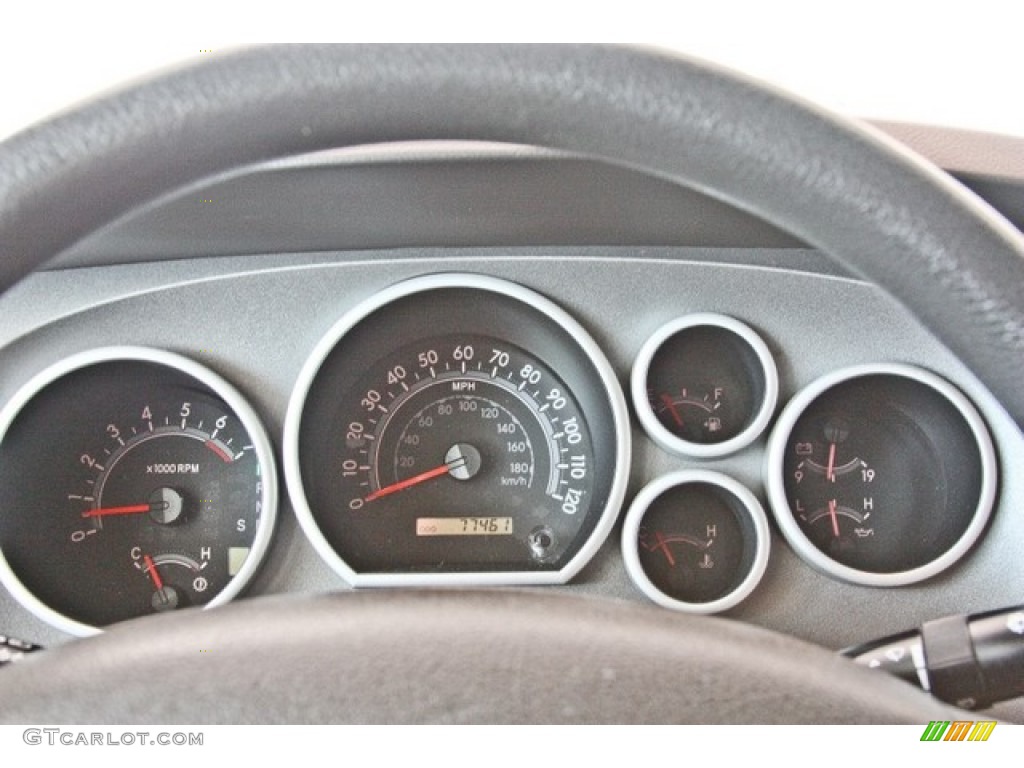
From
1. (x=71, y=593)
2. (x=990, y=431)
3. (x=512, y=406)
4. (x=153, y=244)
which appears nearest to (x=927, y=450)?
(x=990, y=431)

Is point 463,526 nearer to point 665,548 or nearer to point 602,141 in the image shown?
point 665,548

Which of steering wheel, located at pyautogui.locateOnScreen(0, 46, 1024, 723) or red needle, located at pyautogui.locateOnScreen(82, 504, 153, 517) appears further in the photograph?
red needle, located at pyautogui.locateOnScreen(82, 504, 153, 517)

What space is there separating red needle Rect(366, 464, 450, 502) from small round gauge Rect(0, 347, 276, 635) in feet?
0.57

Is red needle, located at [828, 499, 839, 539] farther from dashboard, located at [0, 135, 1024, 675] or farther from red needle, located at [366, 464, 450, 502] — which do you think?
red needle, located at [366, 464, 450, 502]

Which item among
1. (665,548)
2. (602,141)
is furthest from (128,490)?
(602,141)

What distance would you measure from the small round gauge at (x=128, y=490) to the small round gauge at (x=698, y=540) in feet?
1.93

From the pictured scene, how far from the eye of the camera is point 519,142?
742 millimetres

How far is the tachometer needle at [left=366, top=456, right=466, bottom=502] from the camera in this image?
63.0 inches

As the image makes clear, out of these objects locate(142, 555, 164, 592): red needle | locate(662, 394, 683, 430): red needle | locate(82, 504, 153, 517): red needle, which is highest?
locate(662, 394, 683, 430): red needle

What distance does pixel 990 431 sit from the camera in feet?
5.09

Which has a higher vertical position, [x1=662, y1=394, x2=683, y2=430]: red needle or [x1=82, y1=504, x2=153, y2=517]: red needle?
[x1=662, y1=394, x2=683, y2=430]: red needle

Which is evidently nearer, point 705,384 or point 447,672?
point 447,672

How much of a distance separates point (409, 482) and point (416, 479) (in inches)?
0.5

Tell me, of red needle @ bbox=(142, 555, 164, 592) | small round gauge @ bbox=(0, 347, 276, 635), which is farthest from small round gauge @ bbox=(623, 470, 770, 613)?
red needle @ bbox=(142, 555, 164, 592)
